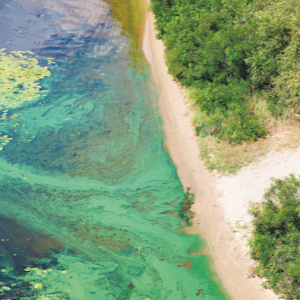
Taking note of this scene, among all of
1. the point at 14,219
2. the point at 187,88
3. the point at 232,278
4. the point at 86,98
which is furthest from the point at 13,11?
the point at 232,278

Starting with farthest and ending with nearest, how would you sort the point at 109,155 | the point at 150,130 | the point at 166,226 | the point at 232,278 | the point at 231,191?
the point at 150,130 < the point at 109,155 < the point at 231,191 < the point at 166,226 < the point at 232,278

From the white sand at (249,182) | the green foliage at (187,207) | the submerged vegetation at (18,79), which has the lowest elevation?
the green foliage at (187,207)

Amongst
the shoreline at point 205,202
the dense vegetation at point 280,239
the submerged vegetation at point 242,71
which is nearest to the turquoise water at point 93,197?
the shoreline at point 205,202

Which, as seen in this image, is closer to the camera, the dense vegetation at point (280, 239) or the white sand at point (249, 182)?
the dense vegetation at point (280, 239)

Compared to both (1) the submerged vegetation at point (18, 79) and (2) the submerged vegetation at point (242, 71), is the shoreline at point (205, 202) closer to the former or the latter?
(2) the submerged vegetation at point (242, 71)

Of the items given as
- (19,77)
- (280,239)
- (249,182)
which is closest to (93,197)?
(249,182)

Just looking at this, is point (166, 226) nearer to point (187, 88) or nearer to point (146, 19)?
point (187, 88)

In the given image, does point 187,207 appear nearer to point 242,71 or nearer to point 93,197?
point 93,197
